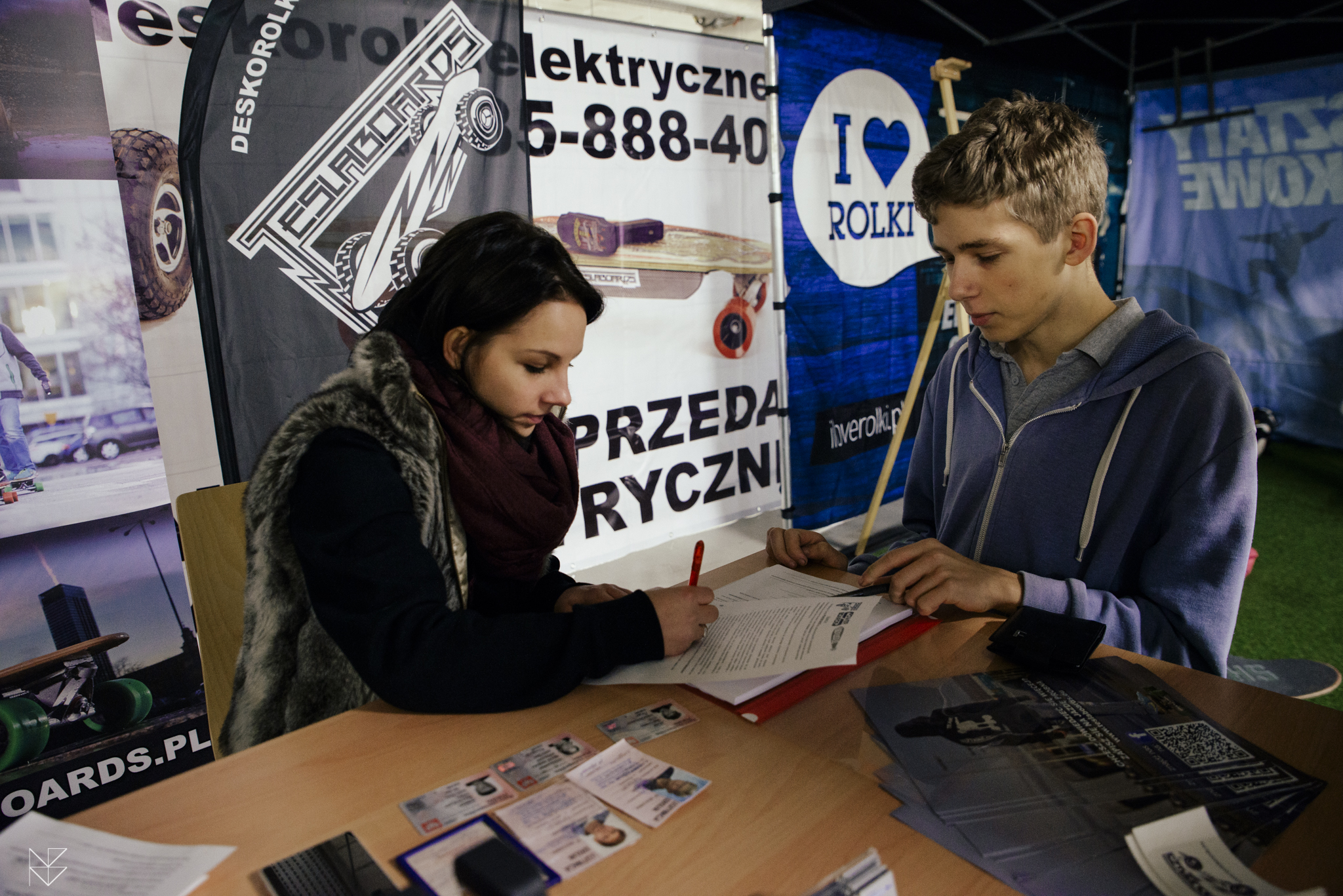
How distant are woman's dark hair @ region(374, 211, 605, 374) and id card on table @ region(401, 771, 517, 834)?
0.67m

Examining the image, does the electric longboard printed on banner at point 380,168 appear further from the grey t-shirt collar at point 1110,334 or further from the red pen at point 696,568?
the grey t-shirt collar at point 1110,334

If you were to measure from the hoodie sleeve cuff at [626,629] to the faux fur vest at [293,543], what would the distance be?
30 cm

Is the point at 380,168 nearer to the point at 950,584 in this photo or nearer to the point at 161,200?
the point at 161,200

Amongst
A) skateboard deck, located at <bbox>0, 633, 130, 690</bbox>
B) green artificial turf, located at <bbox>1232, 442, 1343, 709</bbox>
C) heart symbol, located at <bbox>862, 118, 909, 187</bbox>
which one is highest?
heart symbol, located at <bbox>862, 118, 909, 187</bbox>

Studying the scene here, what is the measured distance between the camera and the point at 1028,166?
1.27 meters

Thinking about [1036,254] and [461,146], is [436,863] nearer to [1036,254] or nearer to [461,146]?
[1036,254]

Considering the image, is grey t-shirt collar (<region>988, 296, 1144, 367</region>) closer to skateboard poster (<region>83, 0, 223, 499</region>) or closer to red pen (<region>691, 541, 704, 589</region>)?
red pen (<region>691, 541, 704, 589</region>)

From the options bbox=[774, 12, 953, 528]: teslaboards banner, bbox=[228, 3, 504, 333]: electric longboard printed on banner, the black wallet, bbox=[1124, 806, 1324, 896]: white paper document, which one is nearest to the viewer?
bbox=[1124, 806, 1324, 896]: white paper document

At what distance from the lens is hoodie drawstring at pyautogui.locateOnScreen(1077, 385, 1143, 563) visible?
1275 mm

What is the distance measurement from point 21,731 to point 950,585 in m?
2.33

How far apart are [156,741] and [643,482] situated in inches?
77.6

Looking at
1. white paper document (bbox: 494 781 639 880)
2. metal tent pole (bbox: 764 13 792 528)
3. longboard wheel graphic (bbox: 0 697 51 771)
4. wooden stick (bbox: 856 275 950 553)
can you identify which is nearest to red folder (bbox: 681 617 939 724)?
white paper document (bbox: 494 781 639 880)

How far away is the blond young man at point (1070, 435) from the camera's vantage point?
1.19m

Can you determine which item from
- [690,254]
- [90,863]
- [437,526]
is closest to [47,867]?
[90,863]
